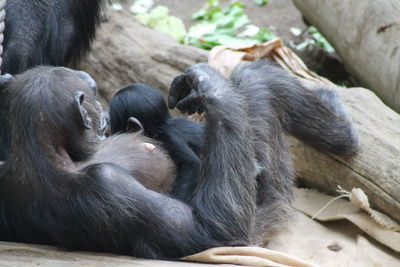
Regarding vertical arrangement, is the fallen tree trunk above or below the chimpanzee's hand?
below

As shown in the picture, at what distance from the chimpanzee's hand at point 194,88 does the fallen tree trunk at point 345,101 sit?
3.64 ft

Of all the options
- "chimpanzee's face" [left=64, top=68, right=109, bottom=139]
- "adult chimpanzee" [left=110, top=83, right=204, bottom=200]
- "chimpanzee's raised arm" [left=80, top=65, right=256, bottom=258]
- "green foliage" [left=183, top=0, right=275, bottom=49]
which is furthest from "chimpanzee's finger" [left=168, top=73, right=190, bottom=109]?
"green foliage" [left=183, top=0, right=275, bottom=49]

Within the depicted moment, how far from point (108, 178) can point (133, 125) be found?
91cm

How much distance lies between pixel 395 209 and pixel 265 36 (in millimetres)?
3745

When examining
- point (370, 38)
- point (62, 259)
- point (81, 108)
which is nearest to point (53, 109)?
point (81, 108)

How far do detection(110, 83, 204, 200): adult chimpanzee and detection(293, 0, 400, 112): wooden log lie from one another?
183 cm

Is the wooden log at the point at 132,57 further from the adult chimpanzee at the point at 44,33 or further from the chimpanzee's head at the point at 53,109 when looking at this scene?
the chimpanzee's head at the point at 53,109

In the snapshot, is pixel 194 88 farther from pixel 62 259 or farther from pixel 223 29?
pixel 223 29

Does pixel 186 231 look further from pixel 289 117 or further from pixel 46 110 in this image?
pixel 289 117

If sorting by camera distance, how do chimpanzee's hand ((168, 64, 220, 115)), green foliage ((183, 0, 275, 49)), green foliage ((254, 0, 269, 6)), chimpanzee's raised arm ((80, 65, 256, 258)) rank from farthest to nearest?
green foliage ((254, 0, 269, 6)) < green foliage ((183, 0, 275, 49)) < chimpanzee's hand ((168, 64, 220, 115)) < chimpanzee's raised arm ((80, 65, 256, 258))

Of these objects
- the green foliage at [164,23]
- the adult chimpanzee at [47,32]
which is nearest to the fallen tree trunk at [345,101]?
the adult chimpanzee at [47,32]

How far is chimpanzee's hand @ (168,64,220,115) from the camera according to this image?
3596 millimetres

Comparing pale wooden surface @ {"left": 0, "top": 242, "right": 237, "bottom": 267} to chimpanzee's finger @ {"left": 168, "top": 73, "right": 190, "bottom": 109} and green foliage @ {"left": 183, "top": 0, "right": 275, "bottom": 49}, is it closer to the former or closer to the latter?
chimpanzee's finger @ {"left": 168, "top": 73, "right": 190, "bottom": 109}

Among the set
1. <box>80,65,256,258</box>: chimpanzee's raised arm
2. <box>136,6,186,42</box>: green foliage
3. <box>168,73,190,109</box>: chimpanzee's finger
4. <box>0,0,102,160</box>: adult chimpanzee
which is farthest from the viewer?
<box>136,6,186,42</box>: green foliage
